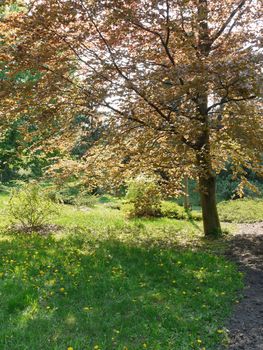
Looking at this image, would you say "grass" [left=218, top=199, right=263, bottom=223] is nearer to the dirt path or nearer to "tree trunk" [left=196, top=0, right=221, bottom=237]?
"tree trunk" [left=196, top=0, right=221, bottom=237]

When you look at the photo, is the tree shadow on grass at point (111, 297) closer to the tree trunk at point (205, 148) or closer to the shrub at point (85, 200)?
the tree trunk at point (205, 148)

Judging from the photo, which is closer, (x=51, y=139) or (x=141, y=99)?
(x=141, y=99)

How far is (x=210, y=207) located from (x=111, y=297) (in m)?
5.09

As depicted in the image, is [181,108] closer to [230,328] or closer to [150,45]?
[150,45]

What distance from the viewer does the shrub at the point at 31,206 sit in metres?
9.11

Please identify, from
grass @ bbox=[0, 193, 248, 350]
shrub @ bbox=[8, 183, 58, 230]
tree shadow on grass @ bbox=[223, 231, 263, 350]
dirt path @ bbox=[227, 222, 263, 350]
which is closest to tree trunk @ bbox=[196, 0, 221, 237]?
dirt path @ bbox=[227, 222, 263, 350]

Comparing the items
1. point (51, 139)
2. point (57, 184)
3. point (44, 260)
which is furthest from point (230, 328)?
point (51, 139)

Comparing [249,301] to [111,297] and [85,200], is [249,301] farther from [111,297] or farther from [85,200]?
[85,200]

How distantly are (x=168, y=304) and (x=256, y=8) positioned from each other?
6803 mm

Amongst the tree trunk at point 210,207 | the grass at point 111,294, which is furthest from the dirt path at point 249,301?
the tree trunk at point 210,207

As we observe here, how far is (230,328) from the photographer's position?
418cm

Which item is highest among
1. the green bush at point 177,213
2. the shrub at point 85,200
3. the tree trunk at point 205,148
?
the tree trunk at point 205,148

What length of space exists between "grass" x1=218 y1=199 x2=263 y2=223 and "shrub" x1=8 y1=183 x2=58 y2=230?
6480 mm

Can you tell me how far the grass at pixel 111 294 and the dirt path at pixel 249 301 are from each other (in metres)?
0.14
